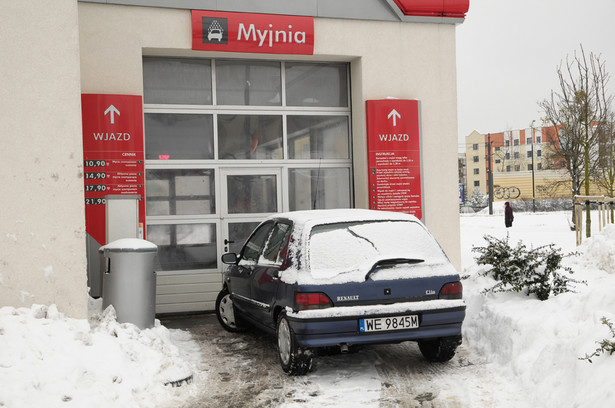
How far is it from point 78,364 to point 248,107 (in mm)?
6438

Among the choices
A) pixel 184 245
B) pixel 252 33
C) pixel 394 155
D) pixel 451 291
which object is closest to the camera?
pixel 451 291

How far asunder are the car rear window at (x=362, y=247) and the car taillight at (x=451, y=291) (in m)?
0.25

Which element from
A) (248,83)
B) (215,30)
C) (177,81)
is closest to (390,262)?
(215,30)

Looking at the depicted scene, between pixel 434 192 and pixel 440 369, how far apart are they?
18.0ft

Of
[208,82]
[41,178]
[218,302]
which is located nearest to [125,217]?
[218,302]

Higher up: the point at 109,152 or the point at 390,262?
the point at 109,152

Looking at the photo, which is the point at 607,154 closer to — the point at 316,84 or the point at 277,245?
the point at 316,84

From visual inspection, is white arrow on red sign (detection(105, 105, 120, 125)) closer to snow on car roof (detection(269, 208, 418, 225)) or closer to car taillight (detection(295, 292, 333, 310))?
snow on car roof (detection(269, 208, 418, 225))

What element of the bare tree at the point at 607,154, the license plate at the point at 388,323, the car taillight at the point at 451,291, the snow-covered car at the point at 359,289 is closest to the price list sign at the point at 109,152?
the snow-covered car at the point at 359,289

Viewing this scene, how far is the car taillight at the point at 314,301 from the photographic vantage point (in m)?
5.71

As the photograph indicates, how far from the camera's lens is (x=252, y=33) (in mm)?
10297

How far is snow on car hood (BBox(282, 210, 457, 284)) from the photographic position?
5871 millimetres

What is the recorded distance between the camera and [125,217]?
866cm

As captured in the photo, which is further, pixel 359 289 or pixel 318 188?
pixel 318 188
